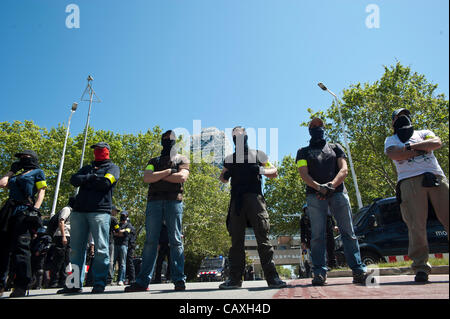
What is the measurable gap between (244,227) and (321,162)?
4.37ft

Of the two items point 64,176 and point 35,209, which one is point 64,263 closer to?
point 35,209

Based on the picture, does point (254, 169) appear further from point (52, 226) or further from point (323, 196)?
point (52, 226)

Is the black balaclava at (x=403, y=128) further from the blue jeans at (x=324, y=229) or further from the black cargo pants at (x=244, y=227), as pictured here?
the black cargo pants at (x=244, y=227)

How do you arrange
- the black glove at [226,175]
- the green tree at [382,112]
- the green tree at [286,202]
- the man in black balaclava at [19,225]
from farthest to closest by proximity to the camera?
1. the green tree at [286,202]
2. the green tree at [382,112]
3. the black glove at [226,175]
4. the man in black balaclava at [19,225]

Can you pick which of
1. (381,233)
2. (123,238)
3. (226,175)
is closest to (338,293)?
(226,175)

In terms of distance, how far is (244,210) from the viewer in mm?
3973

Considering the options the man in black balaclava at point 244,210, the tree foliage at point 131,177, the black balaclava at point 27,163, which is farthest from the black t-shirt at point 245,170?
the tree foliage at point 131,177

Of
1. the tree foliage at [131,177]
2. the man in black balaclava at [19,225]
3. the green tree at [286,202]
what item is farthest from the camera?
the green tree at [286,202]

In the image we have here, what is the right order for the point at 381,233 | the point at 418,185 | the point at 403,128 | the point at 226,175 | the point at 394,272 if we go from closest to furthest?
the point at 418,185 → the point at 403,128 → the point at 226,175 → the point at 394,272 → the point at 381,233

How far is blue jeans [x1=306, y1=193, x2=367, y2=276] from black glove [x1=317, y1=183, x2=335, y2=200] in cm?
11

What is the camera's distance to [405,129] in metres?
3.31

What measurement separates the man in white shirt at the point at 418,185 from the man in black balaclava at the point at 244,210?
1543mm

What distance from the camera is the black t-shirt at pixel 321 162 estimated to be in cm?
392
